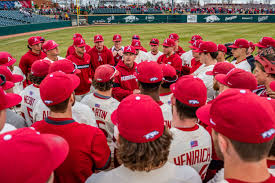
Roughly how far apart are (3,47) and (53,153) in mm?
20255

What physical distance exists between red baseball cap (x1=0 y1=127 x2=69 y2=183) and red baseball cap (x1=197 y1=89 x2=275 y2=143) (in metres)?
1.09

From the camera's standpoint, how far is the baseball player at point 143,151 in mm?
1562

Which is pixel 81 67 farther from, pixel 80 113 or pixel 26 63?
pixel 80 113

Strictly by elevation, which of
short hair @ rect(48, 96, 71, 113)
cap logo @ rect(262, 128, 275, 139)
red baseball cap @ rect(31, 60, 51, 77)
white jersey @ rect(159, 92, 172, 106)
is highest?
red baseball cap @ rect(31, 60, 51, 77)

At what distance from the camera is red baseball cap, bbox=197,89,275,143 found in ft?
4.24

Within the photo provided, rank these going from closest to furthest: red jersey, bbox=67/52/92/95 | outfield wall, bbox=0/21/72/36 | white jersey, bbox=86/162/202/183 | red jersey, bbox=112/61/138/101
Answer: white jersey, bbox=86/162/202/183, red jersey, bbox=112/61/138/101, red jersey, bbox=67/52/92/95, outfield wall, bbox=0/21/72/36

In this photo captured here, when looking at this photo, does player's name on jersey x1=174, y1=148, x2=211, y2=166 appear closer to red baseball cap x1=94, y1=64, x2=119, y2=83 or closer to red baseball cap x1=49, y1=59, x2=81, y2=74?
red baseball cap x1=94, y1=64, x2=119, y2=83

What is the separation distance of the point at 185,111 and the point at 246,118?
0.99m

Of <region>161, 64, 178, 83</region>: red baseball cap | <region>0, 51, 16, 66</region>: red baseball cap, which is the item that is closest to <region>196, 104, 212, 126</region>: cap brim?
<region>161, 64, 178, 83</region>: red baseball cap

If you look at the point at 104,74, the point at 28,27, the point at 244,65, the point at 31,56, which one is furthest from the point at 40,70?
the point at 28,27

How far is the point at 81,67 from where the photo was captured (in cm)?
593

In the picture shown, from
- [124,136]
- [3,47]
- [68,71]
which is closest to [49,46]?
[68,71]

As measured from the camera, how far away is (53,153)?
4.10ft

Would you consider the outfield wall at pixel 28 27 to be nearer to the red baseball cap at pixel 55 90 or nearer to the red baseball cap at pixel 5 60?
the red baseball cap at pixel 5 60
